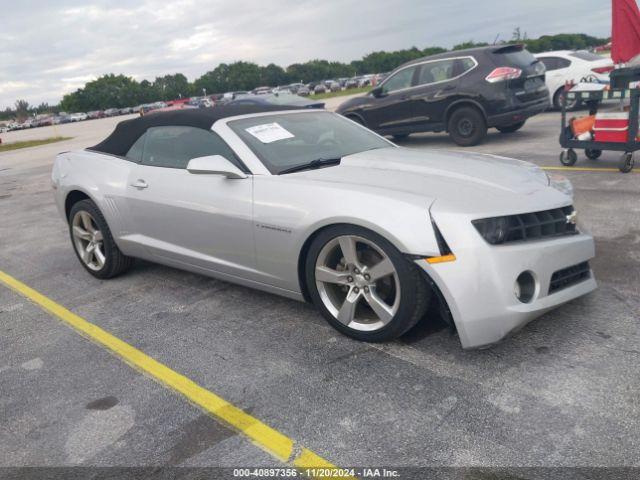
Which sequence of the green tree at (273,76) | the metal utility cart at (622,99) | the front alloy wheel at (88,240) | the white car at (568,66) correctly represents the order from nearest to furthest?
the front alloy wheel at (88,240) < the metal utility cart at (622,99) < the white car at (568,66) < the green tree at (273,76)

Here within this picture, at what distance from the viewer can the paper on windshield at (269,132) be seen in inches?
157

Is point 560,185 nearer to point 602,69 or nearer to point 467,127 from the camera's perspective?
point 467,127

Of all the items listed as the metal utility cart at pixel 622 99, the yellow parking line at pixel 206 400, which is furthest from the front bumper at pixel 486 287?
the metal utility cart at pixel 622 99

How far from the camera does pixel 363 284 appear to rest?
323cm

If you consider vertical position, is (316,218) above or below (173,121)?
below

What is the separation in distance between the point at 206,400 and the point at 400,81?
9827 mm

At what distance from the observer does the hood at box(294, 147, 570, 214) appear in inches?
120

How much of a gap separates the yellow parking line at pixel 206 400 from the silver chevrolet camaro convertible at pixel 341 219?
0.76 meters

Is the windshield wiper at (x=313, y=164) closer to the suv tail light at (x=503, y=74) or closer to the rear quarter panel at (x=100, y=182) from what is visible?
the rear quarter panel at (x=100, y=182)

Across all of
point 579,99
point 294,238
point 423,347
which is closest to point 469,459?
point 423,347

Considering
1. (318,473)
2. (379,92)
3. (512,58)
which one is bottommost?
(318,473)

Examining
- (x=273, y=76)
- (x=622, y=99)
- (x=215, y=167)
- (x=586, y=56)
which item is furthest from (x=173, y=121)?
(x=273, y=76)

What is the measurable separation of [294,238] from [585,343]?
1.74m

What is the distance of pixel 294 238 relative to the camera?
11.1ft
